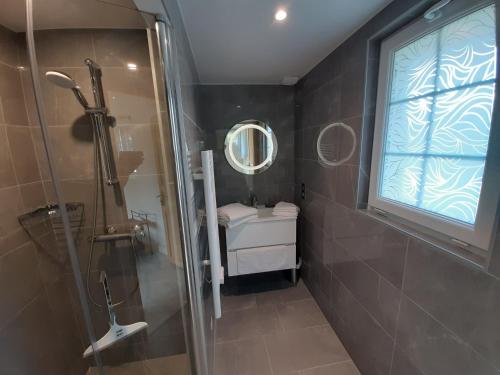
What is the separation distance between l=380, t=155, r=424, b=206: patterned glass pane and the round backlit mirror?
1.26 meters

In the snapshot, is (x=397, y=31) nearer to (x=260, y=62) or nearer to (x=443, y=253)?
(x=260, y=62)

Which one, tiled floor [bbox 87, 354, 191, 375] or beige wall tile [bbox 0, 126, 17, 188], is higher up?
beige wall tile [bbox 0, 126, 17, 188]

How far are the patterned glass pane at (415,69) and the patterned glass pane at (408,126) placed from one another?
0.16ft

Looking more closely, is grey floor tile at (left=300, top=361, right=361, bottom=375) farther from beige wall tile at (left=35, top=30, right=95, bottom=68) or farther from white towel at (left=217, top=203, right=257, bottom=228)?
beige wall tile at (left=35, top=30, right=95, bottom=68)

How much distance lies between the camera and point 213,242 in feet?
3.33

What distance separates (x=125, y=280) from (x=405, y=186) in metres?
1.67

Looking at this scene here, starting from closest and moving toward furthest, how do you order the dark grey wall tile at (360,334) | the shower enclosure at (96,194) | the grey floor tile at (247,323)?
the shower enclosure at (96,194) < the dark grey wall tile at (360,334) < the grey floor tile at (247,323)

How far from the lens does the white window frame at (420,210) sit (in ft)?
2.34

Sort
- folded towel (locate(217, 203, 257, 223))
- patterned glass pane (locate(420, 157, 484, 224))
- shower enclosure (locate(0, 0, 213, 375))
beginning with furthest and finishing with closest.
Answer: folded towel (locate(217, 203, 257, 223))
shower enclosure (locate(0, 0, 213, 375))
patterned glass pane (locate(420, 157, 484, 224))

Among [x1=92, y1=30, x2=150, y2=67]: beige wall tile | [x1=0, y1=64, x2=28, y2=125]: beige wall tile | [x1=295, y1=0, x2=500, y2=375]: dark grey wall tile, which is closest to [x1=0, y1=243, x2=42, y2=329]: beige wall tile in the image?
[x1=0, y1=64, x2=28, y2=125]: beige wall tile

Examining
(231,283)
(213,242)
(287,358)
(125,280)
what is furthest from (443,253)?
(231,283)

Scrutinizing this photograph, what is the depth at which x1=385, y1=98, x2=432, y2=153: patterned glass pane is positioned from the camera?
0.97 m

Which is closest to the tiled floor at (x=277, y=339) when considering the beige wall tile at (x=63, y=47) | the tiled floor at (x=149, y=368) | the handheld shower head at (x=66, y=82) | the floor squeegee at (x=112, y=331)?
the tiled floor at (x=149, y=368)

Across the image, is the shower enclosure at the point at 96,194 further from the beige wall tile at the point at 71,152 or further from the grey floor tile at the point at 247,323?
the grey floor tile at the point at 247,323
